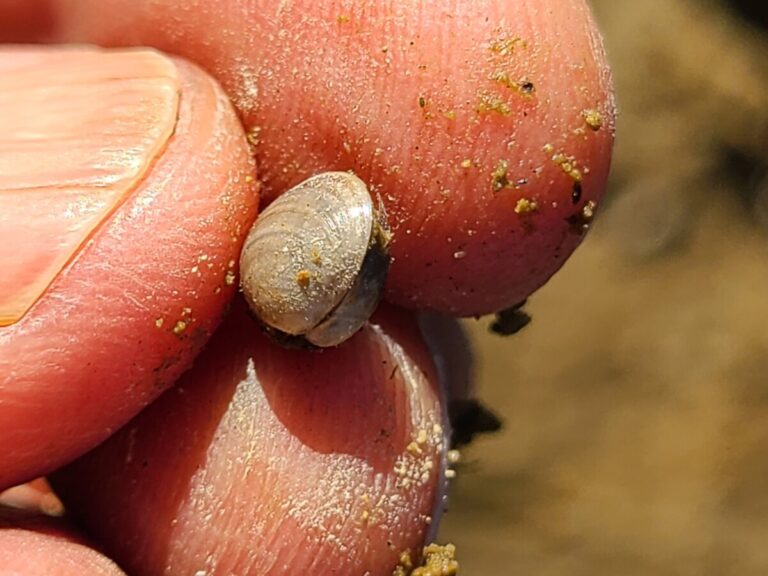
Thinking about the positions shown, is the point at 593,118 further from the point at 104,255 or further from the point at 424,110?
the point at 104,255

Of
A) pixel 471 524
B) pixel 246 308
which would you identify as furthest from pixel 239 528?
pixel 471 524

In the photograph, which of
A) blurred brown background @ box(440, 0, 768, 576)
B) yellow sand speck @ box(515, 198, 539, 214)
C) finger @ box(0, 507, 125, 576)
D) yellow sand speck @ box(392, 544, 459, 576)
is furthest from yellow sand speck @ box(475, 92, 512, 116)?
blurred brown background @ box(440, 0, 768, 576)

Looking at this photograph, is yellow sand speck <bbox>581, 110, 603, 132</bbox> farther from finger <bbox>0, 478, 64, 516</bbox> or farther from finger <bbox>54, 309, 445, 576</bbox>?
finger <bbox>0, 478, 64, 516</bbox>

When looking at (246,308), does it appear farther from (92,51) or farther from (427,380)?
(92,51)

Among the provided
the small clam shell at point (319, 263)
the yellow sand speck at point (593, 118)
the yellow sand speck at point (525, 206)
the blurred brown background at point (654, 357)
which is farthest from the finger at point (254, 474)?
the blurred brown background at point (654, 357)

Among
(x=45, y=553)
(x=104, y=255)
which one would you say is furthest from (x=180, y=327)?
(x=45, y=553)

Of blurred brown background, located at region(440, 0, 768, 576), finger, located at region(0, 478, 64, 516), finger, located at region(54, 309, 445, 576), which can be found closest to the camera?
finger, located at region(54, 309, 445, 576)
